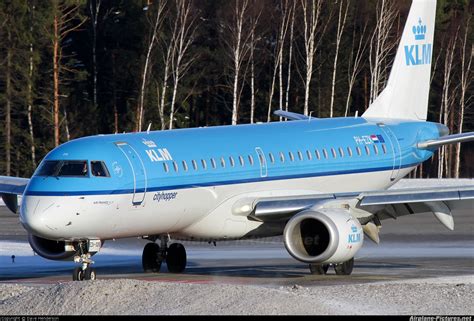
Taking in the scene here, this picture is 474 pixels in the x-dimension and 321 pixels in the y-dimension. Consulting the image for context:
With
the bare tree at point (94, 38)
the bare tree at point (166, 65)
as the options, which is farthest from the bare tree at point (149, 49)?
the bare tree at point (94, 38)

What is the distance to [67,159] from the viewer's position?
23141 millimetres

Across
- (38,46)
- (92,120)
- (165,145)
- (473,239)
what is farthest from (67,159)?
(92,120)

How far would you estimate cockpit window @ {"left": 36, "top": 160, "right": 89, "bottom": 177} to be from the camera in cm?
2288

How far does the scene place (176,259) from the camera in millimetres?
26906

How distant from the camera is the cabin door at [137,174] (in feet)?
76.9

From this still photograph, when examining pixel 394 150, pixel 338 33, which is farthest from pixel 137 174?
pixel 338 33

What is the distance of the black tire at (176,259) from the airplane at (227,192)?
0.08 feet

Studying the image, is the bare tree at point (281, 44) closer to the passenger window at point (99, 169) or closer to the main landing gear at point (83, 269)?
the passenger window at point (99, 169)

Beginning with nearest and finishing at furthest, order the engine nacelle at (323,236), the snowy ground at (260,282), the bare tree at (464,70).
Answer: the snowy ground at (260,282) < the engine nacelle at (323,236) < the bare tree at (464,70)

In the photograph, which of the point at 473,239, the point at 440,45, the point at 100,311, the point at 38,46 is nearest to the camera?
the point at 100,311

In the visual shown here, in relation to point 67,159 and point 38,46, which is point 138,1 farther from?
point 67,159

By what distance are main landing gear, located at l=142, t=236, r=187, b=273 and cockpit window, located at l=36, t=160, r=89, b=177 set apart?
4058 mm

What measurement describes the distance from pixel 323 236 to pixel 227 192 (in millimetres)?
2041

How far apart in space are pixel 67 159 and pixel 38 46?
44.7 metres
